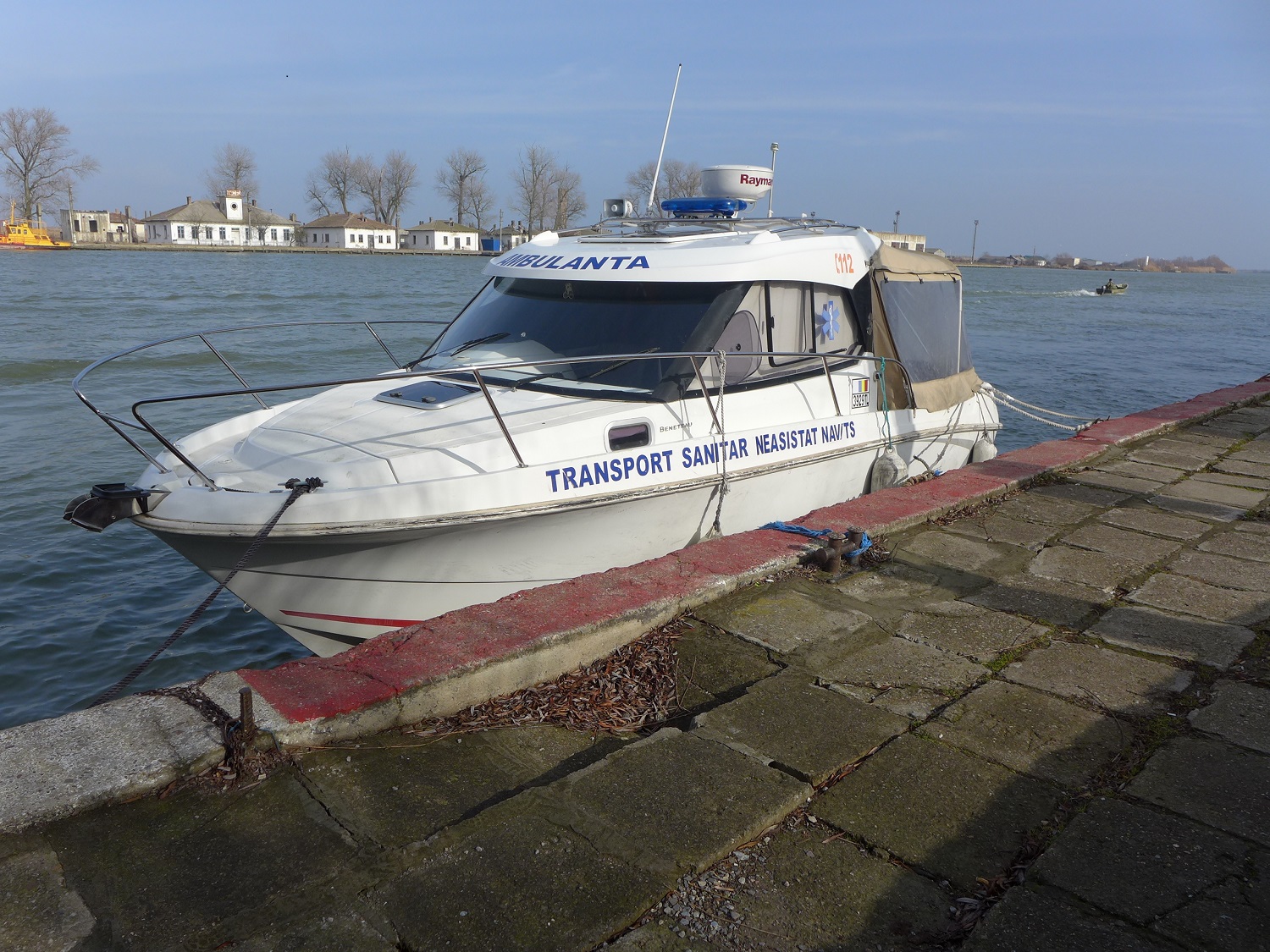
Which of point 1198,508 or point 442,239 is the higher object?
point 442,239

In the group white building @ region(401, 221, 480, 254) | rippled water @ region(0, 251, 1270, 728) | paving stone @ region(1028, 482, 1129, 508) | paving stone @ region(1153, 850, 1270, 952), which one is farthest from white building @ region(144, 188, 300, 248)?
paving stone @ region(1153, 850, 1270, 952)

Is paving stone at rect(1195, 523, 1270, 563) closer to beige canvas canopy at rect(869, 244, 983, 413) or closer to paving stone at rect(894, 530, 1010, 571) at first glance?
paving stone at rect(894, 530, 1010, 571)

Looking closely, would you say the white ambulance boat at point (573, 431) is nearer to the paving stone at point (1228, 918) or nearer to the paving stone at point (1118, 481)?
the paving stone at point (1118, 481)

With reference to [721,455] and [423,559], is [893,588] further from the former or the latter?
[423,559]

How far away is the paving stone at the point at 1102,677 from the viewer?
3.34m

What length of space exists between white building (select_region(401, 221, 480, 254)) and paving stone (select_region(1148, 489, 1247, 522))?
112 metres

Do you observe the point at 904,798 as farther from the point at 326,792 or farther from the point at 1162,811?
the point at 326,792

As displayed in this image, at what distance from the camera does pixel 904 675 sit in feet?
11.4

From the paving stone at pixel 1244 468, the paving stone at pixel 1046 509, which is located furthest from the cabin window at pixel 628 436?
the paving stone at pixel 1244 468

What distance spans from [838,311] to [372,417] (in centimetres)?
360

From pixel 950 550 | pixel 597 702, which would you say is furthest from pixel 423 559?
pixel 950 550

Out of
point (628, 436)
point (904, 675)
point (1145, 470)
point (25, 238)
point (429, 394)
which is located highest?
point (25, 238)

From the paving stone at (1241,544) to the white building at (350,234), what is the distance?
110269mm

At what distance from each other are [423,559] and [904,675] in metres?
2.61
